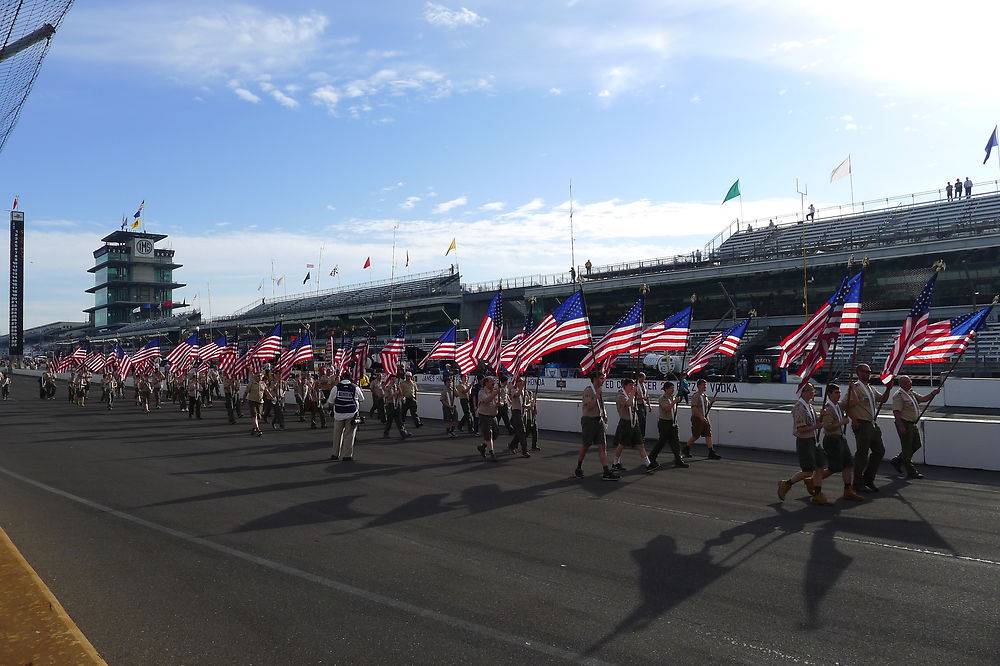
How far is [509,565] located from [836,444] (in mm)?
5454

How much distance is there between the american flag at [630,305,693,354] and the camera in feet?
58.9

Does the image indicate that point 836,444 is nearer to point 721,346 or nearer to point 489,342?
point 721,346

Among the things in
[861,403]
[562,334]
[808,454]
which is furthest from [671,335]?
[808,454]

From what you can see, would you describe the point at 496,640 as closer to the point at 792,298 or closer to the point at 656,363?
the point at 656,363

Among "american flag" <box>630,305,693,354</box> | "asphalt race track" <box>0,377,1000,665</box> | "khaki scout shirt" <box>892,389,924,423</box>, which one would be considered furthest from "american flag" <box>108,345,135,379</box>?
"khaki scout shirt" <box>892,389,924,423</box>

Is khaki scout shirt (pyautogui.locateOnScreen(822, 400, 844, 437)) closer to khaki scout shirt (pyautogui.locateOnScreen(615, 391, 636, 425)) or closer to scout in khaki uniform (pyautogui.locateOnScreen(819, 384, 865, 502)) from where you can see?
scout in khaki uniform (pyautogui.locateOnScreen(819, 384, 865, 502))

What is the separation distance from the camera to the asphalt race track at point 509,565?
489 cm

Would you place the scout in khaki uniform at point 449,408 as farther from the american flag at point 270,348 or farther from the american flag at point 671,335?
the american flag at point 270,348

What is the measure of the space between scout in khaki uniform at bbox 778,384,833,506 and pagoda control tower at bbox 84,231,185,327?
140993 millimetres

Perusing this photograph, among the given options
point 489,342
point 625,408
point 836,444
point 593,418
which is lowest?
point 836,444

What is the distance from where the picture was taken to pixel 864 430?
1009 centimetres

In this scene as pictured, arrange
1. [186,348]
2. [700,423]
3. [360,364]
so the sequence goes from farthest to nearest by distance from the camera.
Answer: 1. [186,348]
2. [360,364]
3. [700,423]

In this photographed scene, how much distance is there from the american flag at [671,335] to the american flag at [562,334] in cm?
279

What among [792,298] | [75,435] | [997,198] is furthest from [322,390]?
[997,198]
